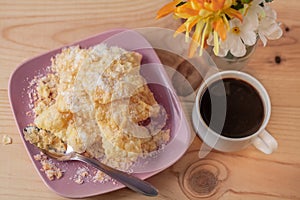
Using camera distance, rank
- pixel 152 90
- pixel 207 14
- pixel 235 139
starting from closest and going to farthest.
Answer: pixel 207 14 < pixel 235 139 < pixel 152 90

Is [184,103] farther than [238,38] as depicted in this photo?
Yes

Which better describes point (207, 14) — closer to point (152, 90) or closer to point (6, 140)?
point (152, 90)

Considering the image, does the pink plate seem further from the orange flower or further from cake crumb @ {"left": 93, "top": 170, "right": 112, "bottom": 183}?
the orange flower

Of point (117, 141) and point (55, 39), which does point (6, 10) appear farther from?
point (117, 141)

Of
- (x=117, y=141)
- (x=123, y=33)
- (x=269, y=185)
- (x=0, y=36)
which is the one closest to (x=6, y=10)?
(x=0, y=36)

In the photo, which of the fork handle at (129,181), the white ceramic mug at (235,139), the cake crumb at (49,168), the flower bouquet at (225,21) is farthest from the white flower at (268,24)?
the cake crumb at (49,168)

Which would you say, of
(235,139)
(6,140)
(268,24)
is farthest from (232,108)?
(6,140)

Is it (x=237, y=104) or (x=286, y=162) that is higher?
(x=237, y=104)
